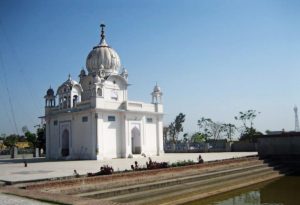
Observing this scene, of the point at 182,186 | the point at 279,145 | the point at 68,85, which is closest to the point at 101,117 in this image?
the point at 68,85

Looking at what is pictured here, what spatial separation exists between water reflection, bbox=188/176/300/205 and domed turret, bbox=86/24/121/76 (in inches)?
775

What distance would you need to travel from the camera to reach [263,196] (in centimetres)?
1288

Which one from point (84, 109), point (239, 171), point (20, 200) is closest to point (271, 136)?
point (239, 171)

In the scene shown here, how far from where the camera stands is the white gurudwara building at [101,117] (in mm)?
26547

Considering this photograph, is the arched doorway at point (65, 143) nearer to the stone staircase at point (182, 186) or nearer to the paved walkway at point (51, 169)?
the paved walkway at point (51, 169)

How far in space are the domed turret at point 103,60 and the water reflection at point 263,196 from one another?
19.7m

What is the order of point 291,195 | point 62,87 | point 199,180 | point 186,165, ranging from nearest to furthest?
point 291,195, point 199,180, point 186,165, point 62,87

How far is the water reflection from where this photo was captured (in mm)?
11756

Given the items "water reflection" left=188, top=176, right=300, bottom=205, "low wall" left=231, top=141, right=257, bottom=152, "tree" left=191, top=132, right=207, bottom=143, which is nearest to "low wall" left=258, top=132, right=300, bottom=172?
"water reflection" left=188, top=176, right=300, bottom=205

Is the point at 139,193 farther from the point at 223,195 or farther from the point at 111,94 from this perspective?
the point at 111,94

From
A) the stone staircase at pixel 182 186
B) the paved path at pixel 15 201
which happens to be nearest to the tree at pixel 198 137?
the stone staircase at pixel 182 186

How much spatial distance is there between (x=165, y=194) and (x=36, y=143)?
1332 inches

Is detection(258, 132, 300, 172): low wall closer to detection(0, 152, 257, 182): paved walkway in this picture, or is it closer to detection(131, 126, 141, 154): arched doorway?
detection(0, 152, 257, 182): paved walkway

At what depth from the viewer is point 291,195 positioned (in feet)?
42.0
